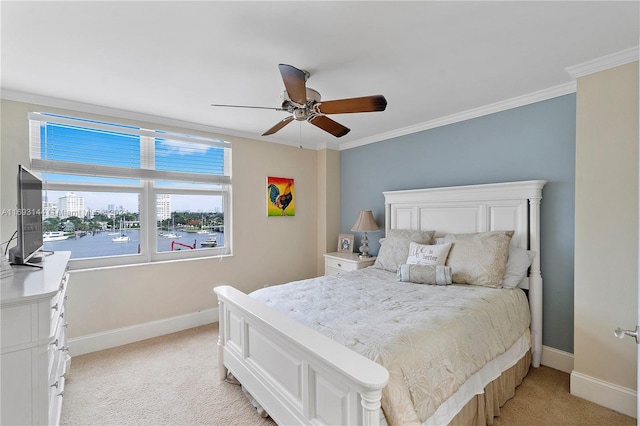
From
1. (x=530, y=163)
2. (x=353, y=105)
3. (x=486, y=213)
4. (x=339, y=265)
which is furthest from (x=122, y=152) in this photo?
(x=530, y=163)

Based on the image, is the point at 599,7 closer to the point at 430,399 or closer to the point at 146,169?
the point at 430,399

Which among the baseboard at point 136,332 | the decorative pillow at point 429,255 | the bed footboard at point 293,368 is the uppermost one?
the decorative pillow at point 429,255

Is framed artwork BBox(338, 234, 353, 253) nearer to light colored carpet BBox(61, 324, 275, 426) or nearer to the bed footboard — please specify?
light colored carpet BBox(61, 324, 275, 426)

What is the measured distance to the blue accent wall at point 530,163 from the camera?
2.47 meters

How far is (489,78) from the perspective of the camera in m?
2.32

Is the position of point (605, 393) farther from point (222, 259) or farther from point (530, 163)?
point (222, 259)

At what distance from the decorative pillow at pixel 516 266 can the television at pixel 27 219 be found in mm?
3307

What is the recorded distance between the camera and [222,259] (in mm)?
3705

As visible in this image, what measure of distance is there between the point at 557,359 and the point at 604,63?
7.74ft

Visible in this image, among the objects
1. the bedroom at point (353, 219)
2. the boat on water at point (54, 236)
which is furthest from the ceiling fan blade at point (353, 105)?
the boat on water at point (54, 236)

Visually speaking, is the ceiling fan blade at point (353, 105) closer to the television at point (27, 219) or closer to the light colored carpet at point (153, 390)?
the television at point (27, 219)

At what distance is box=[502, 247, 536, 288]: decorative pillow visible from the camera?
2.47m

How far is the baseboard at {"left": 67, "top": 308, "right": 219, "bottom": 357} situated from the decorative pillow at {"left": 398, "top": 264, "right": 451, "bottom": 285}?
243 cm

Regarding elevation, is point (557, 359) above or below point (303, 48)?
below
